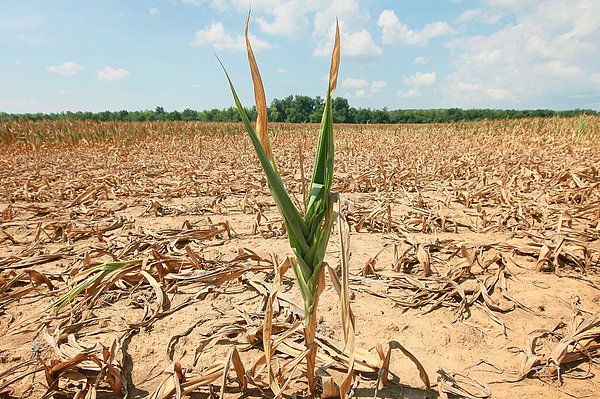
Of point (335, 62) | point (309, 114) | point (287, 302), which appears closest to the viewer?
point (335, 62)

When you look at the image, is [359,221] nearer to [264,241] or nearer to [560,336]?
[264,241]

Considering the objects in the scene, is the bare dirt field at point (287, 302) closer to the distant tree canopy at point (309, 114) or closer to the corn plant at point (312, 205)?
the corn plant at point (312, 205)

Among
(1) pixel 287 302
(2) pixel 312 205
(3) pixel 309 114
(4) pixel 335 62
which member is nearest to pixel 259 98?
(4) pixel 335 62

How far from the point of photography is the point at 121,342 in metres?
1.36

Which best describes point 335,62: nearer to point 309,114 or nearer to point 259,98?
point 259,98

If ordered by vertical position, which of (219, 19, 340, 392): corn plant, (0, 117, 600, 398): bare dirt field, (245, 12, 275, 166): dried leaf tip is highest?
(245, 12, 275, 166): dried leaf tip

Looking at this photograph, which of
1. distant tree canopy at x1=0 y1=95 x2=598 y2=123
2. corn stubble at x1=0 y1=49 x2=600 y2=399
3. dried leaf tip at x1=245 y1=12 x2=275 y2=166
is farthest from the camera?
distant tree canopy at x1=0 y1=95 x2=598 y2=123

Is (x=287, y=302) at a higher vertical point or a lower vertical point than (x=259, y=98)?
lower

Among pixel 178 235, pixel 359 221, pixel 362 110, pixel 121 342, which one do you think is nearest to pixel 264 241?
pixel 178 235

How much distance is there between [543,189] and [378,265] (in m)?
2.94

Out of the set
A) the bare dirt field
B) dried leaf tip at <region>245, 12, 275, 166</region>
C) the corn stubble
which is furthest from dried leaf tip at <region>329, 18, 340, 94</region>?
the corn stubble

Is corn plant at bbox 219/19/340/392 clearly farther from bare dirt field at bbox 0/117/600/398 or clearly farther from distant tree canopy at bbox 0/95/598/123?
distant tree canopy at bbox 0/95/598/123

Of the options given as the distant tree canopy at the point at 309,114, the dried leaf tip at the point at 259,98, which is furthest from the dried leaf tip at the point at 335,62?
the distant tree canopy at the point at 309,114

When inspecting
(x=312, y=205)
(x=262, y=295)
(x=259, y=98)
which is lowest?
(x=262, y=295)
